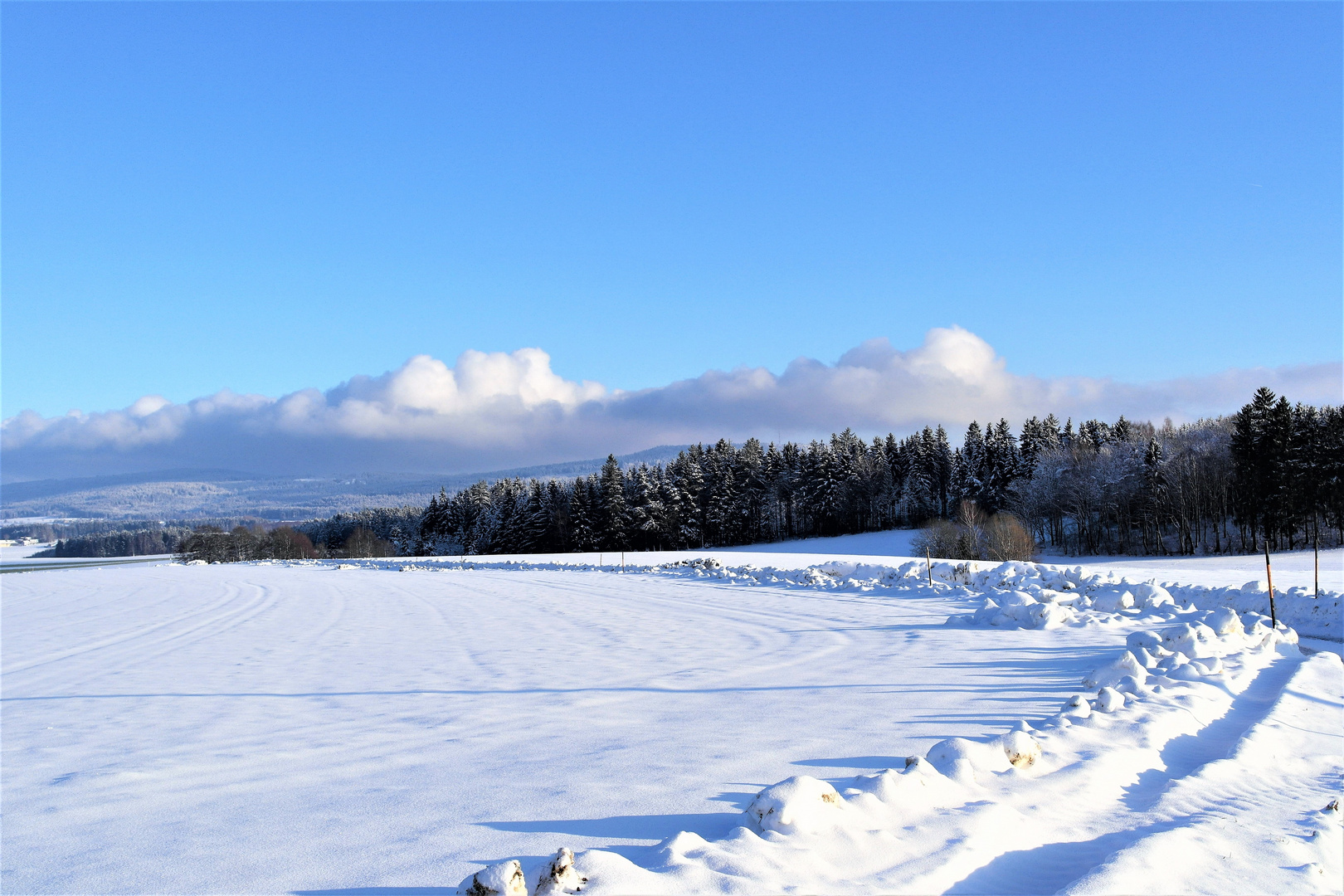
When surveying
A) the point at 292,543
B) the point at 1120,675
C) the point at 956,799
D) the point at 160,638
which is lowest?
the point at 292,543

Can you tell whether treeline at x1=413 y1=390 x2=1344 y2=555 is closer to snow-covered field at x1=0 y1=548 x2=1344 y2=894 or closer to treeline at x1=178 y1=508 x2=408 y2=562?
treeline at x1=178 y1=508 x2=408 y2=562

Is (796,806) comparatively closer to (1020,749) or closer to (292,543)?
(1020,749)

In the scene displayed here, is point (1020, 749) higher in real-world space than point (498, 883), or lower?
lower

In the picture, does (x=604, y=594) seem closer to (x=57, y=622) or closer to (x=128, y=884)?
(x=57, y=622)

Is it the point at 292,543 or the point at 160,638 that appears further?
the point at 292,543

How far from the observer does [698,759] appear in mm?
4785

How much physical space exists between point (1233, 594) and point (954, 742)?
1342cm

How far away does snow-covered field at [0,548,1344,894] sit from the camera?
3.29 m

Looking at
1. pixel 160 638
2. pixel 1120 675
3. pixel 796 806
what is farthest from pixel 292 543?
pixel 796 806

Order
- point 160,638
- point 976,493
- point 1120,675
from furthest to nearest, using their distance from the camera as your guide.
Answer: point 976,493
point 160,638
point 1120,675

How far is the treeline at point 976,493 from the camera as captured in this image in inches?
1667

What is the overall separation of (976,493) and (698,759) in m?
62.0

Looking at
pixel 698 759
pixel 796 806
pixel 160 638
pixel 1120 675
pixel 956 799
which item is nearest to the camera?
pixel 796 806

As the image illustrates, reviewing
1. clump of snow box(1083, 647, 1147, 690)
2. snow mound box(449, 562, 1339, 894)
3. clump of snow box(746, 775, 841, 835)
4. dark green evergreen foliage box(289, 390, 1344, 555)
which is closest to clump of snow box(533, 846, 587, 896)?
snow mound box(449, 562, 1339, 894)
